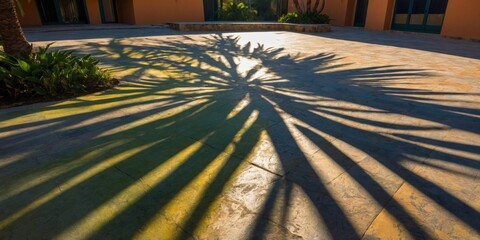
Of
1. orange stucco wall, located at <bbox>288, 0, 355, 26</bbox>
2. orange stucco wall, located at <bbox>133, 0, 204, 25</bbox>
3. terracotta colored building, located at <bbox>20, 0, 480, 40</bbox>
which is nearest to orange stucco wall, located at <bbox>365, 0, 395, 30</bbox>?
terracotta colored building, located at <bbox>20, 0, 480, 40</bbox>

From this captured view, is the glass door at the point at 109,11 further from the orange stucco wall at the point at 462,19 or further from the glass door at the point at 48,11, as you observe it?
the orange stucco wall at the point at 462,19

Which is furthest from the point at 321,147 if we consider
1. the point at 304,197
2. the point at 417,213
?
the point at 417,213

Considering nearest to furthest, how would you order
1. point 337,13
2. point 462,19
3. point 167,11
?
point 462,19
point 167,11
point 337,13

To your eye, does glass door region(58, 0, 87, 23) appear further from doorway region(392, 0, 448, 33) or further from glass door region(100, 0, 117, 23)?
doorway region(392, 0, 448, 33)

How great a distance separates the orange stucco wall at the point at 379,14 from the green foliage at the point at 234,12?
931cm

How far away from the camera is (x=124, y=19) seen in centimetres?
1970

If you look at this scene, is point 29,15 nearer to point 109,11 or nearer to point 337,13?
point 109,11

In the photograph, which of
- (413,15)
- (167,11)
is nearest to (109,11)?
(167,11)

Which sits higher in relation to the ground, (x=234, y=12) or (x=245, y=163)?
(x=234, y=12)

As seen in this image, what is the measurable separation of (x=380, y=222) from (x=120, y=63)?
711 cm

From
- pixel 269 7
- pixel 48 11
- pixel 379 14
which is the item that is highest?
pixel 269 7

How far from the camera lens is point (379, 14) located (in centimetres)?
1767

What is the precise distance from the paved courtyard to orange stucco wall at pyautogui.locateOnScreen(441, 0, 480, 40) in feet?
34.7

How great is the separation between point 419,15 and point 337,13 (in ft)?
21.9
